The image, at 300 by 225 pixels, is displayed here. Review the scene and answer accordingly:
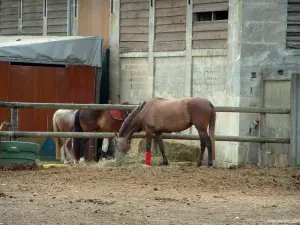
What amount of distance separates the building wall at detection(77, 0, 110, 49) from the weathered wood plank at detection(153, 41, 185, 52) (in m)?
2.10

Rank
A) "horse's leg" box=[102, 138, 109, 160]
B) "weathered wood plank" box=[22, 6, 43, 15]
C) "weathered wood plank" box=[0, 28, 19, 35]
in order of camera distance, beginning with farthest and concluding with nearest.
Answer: "weathered wood plank" box=[0, 28, 19, 35] < "weathered wood plank" box=[22, 6, 43, 15] < "horse's leg" box=[102, 138, 109, 160]

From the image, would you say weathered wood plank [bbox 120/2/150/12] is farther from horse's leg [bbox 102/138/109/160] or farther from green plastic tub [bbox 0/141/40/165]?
green plastic tub [bbox 0/141/40/165]

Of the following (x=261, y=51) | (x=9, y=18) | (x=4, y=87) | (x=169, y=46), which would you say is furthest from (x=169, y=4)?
(x=9, y=18)

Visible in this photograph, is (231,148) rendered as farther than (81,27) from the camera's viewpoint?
No

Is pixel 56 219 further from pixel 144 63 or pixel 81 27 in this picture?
pixel 81 27

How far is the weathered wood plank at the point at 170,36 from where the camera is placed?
71.4 feet

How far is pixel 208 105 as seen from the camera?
53.9 feet

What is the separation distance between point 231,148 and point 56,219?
10312mm

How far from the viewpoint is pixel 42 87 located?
73.4 ft

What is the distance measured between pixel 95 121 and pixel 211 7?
3775 mm

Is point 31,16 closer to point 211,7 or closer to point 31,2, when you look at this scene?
point 31,2

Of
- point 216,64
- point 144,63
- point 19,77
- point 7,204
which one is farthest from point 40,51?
point 7,204

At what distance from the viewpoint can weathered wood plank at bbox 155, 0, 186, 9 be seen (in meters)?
21.8

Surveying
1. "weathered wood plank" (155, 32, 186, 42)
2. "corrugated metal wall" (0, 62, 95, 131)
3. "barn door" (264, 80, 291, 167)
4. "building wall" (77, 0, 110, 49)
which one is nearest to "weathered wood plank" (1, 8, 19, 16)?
"building wall" (77, 0, 110, 49)
